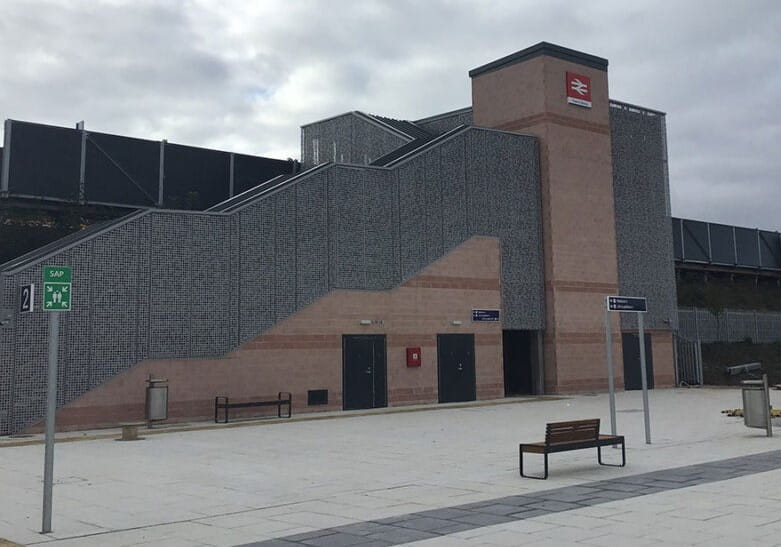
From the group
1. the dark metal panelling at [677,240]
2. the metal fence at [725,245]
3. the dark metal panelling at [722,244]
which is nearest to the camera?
the dark metal panelling at [677,240]

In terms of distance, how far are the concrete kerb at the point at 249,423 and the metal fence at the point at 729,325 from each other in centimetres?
1421

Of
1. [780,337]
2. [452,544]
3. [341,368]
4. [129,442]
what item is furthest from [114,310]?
[780,337]

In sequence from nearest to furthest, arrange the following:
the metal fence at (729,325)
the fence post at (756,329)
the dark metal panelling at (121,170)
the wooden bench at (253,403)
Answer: the wooden bench at (253,403) → the dark metal panelling at (121,170) → the metal fence at (729,325) → the fence post at (756,329)

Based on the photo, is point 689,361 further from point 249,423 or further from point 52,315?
point 52,315

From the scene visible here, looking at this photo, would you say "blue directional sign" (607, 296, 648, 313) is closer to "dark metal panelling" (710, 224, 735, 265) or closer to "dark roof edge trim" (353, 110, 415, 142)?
"dark roof edge trim" (353, 110, 415, 142)

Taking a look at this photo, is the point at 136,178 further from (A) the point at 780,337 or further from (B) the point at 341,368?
(A) the point at 780,337

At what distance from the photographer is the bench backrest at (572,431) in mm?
11781

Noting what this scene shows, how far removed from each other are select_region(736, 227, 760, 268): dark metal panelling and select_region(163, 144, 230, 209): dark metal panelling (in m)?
34.5

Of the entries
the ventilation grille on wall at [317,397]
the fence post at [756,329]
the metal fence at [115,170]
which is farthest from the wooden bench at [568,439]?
the fence post at [756,329]

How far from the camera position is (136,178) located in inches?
1228

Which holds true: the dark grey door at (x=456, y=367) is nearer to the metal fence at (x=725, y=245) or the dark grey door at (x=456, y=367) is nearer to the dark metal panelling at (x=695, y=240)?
the metal fence at (x=725, y=245)

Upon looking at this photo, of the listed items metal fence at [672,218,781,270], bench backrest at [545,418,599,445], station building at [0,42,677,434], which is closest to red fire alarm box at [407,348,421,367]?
station building at [0,42,677,434]

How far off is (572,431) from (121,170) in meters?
23.7

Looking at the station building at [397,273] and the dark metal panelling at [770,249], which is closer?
the station building at [397,273]
